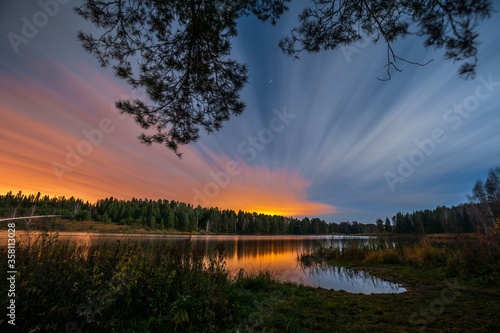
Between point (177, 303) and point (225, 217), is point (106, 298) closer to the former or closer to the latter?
point (177, 303)

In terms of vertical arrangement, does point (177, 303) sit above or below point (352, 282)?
above

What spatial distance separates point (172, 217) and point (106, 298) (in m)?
88.4

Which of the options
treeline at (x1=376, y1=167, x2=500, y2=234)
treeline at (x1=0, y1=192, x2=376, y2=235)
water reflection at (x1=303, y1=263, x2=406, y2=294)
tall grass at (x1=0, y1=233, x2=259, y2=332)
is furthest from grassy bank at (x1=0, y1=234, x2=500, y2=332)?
treeline at (x1=0, y1=192, x2=376, y2=235)

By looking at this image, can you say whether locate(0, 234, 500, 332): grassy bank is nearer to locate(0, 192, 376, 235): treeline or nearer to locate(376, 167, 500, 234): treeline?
locate(376, 167, 500, 234): treeline

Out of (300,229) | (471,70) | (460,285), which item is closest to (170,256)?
(471,70)

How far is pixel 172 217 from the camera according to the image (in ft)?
282

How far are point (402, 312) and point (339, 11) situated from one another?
615cm

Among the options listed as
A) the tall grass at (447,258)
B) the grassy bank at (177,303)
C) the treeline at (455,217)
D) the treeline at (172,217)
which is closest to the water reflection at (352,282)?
the grassy bank at (177,303)

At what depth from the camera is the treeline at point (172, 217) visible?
7931cm

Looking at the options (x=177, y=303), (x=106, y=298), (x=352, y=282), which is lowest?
(x=352, y=282)

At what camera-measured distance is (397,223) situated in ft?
287

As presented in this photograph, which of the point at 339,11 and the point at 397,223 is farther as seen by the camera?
the point at 397,223

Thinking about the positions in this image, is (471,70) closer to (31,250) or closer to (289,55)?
(289,55)

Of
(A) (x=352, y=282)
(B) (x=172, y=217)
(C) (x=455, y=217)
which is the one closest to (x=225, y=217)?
(B) (x=172, y=217)
